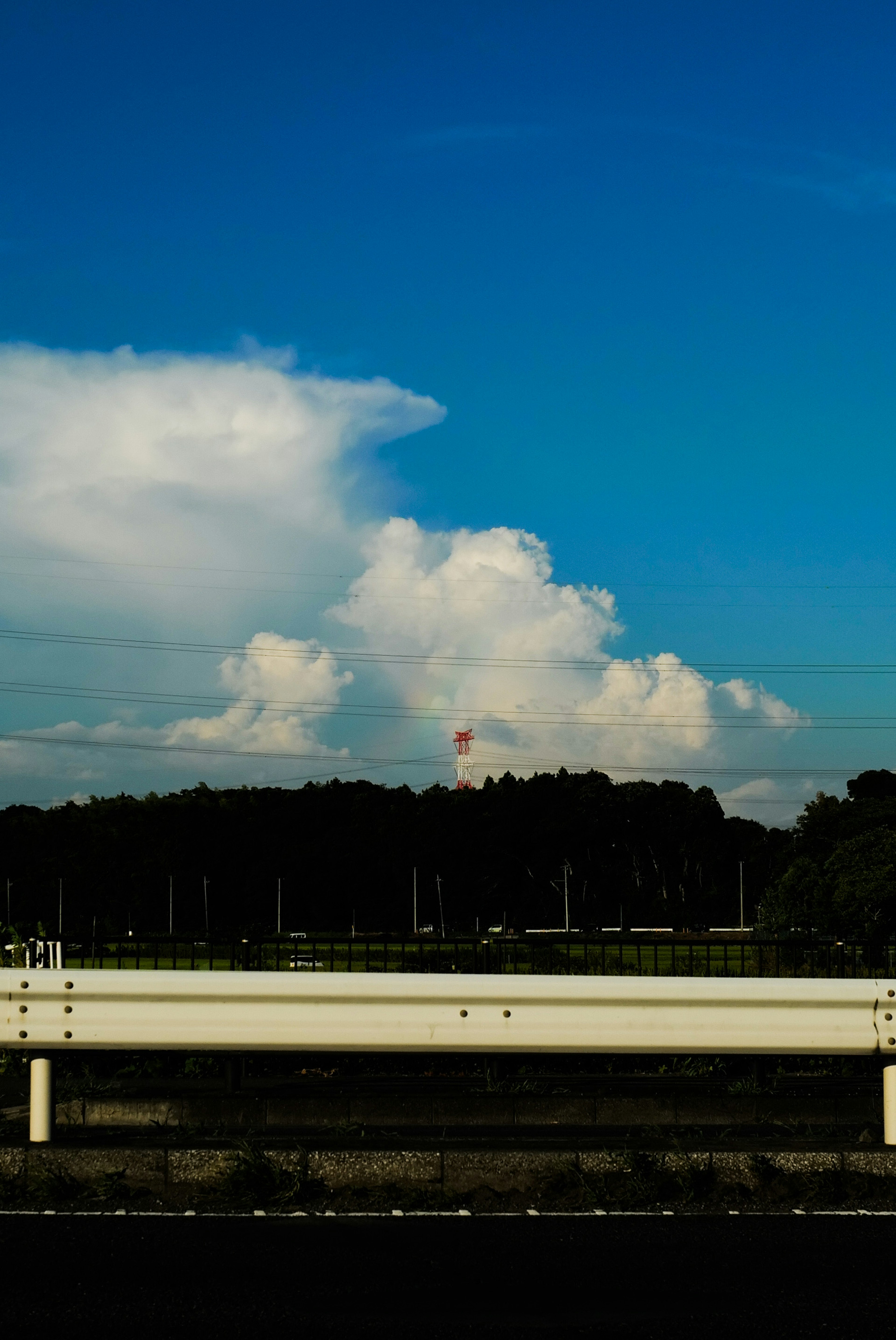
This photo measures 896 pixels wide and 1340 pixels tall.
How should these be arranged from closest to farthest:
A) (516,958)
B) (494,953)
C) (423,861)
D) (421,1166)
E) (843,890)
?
(421,1166) < (494,953) < (516,958) < (843,890) < (423,861)

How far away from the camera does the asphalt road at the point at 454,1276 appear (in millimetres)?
4359

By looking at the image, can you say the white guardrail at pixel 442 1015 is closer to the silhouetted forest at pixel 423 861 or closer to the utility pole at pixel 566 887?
Result: the utility pole at pixel 566 887

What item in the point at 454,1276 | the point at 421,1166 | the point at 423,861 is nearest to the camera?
the point at 454,1276

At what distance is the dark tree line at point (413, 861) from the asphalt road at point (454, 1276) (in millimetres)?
116419

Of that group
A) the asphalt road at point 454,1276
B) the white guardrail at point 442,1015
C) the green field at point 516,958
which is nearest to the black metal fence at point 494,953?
the green field at point 516,958

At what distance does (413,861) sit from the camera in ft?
416

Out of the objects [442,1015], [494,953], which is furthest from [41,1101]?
[494,953]

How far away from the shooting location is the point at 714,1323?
4.37 m

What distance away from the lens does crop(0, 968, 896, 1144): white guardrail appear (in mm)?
6145

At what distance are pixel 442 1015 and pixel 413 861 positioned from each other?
122 meters

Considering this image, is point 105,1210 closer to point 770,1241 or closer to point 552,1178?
point 552,1178

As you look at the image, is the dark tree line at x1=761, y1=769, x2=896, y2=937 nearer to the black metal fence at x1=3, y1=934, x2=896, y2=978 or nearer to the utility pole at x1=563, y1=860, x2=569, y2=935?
the black metal fence at x1=3, y1=934, x2=896, y2=978

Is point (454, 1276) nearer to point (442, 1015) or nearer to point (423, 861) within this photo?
point (442, 1015)

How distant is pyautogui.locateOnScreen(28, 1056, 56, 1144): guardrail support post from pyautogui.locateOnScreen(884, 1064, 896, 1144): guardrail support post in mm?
3882
